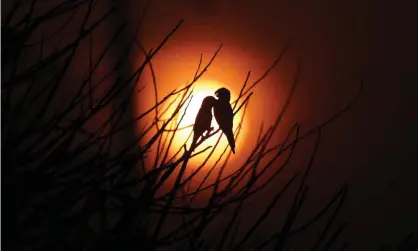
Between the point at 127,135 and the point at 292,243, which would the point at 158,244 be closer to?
the point at 127,135

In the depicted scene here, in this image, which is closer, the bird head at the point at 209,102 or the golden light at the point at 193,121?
the bird head at the point at 209,102

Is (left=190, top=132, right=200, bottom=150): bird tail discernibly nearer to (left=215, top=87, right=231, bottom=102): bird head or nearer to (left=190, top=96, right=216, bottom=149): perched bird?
(left=190, top=96, right=216, bottom=149): perched bird

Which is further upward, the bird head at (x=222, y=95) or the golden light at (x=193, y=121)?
the golden light at (x=193, y=121)

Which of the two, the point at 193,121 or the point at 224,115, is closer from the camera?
the point at 224,115

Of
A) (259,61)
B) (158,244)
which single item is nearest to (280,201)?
(259,61)

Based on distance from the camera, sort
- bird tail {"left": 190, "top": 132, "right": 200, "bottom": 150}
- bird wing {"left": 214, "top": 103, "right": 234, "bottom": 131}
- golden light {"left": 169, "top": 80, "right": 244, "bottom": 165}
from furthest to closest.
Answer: golden light {"left": 169, "top": 80, "right": 244, "bottom": 165} < bird wing {"left": 214, "top": 103, "right": 234, "bottom": 131} < bird tail {"left": 190, "top": 132, "right": 200, "bottom": 150}

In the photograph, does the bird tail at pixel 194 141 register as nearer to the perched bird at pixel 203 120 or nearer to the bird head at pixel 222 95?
the perched bird at pixel 203 120

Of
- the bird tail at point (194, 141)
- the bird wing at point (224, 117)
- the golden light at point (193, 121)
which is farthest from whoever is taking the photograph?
the golden light at point (193, 121)

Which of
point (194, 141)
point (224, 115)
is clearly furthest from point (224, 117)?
point (194, 141)

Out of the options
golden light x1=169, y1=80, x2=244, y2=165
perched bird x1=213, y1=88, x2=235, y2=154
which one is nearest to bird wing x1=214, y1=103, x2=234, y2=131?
perched bird x1=213, y1=88, x2=235, y2=154

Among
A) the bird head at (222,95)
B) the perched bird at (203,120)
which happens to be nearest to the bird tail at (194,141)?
the perched bird at (203,120)

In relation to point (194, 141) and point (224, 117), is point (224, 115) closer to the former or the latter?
point (224, 117)

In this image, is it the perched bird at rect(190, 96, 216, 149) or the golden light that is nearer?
the perched bird at rect(190, 96, 216, 149)

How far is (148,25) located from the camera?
8.00 ft
